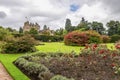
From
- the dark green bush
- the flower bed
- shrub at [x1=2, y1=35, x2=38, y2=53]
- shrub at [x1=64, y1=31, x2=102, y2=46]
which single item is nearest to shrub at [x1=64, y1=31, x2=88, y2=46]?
shrub at [x1=64, y1=31, x2=102, y2=46]

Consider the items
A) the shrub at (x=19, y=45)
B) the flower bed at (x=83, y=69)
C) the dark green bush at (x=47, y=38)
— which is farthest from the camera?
the dark green bush at (x=47, y=38)

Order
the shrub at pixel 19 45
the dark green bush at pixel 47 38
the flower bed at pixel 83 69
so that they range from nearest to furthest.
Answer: the flower bed at pixel 83 69, the shrub at pixel 19 45, the dark green bush at pixel 47 38

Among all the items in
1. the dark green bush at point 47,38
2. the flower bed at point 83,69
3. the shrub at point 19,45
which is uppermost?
the dark green bush at point 47,38

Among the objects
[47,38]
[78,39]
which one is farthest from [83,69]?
[47,38]

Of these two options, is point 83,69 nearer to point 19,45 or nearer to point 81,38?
point 19,45

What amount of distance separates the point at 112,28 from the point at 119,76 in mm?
54405

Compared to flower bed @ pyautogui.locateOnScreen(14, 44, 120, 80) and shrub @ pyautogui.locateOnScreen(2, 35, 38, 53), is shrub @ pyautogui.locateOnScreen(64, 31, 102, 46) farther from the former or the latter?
flower bed @ pyautogui.locateOnScreen(14, 44, 120, 80)

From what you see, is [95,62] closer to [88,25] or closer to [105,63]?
[105,63]

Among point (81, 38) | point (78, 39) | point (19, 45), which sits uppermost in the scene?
point (81, 38)

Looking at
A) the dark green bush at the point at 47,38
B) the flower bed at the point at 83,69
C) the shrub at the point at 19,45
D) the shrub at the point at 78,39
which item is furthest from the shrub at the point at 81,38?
the flower bed at the point at 83,69

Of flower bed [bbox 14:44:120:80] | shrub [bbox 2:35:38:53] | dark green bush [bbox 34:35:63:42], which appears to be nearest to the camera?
flower bed [bbox 14:44:120:80]

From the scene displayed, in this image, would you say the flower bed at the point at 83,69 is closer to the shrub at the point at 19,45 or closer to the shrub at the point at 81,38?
the shrub at the point at 19,45

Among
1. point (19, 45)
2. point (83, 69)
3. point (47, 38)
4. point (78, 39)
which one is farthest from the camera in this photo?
point (47, 38)

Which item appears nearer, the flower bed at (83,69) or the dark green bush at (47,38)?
the flower bed at (83,69)
